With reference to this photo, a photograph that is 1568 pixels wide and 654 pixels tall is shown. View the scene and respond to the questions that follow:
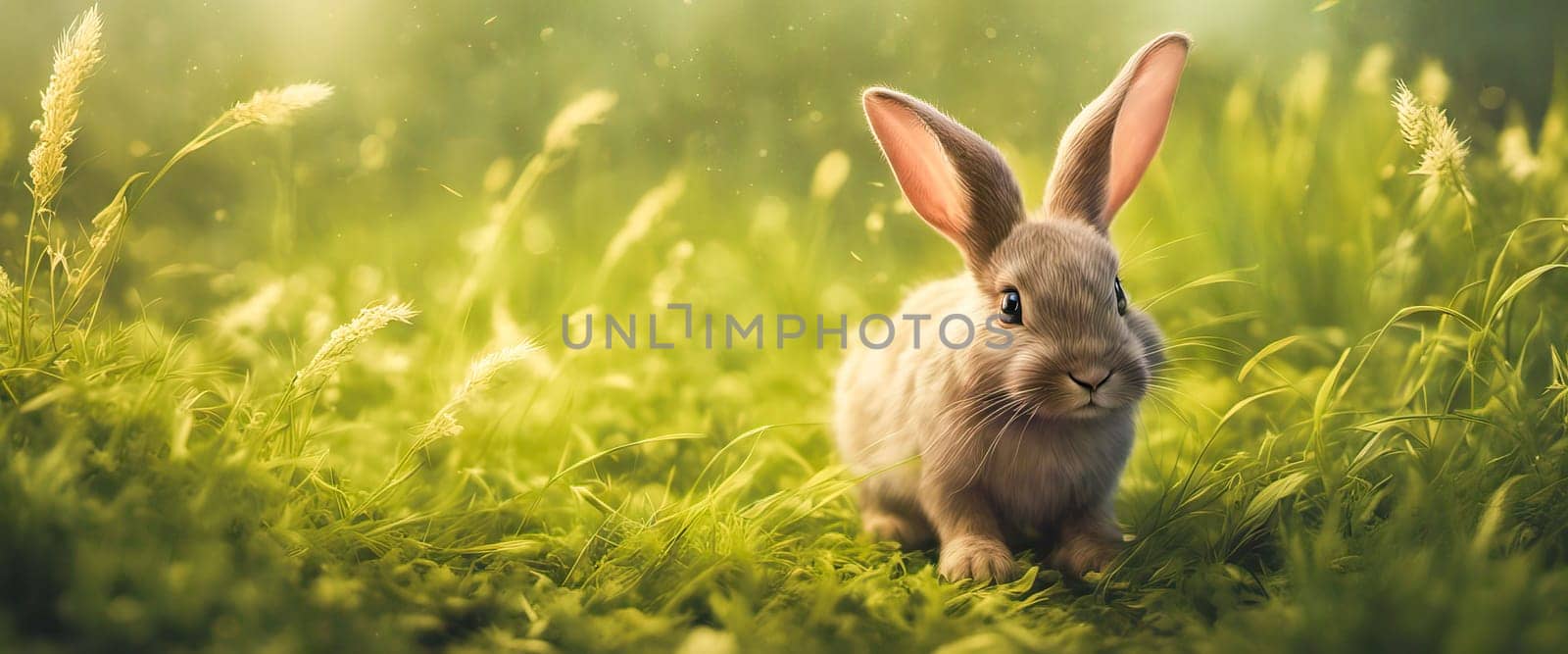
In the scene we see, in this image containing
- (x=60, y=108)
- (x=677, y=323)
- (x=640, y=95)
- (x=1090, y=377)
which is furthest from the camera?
(x=640, y=95)

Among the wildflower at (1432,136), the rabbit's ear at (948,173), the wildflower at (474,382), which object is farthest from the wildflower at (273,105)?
the wildflower at (1432,136)

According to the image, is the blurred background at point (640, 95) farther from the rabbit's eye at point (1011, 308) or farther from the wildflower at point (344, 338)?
the wildflower at point (344, 338)

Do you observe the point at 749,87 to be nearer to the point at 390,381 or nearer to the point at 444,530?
the point at 390,381

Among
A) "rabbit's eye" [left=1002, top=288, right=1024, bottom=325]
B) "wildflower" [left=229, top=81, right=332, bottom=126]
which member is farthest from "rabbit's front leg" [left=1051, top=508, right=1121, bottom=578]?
"wildflower" [left=229, top=81, right=332, bottom=126]

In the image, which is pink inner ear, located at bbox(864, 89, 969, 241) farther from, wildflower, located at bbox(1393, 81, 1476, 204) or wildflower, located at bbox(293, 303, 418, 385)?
wildflower, located at bbox(293, 303, 418, 385)

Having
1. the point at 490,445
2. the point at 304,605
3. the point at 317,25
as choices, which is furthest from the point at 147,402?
the point at 317,25

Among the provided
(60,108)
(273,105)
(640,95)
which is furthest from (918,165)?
(60,108)

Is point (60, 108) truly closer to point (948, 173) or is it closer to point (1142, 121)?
point (948, 173)
